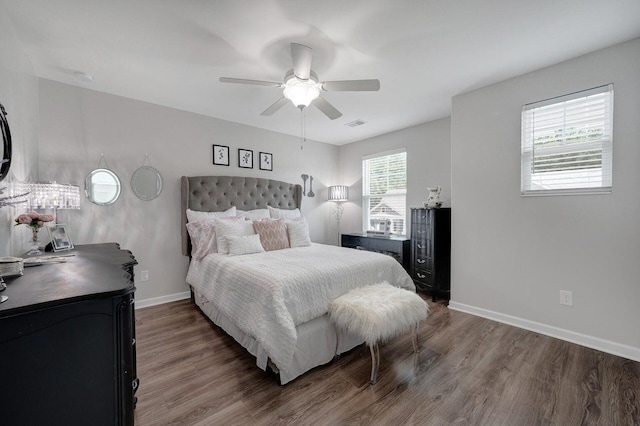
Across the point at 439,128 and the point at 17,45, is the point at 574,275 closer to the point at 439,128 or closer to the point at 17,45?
the point at 439,128

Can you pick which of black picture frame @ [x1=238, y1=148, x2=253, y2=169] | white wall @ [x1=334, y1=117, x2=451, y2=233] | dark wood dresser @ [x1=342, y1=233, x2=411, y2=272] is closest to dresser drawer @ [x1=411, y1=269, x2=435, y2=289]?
dark wood dresser @ [x1=342, y1=233, x2=411, y2=272]

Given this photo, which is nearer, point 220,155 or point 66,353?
Answer: point 66,353

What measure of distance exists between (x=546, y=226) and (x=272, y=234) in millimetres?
2911

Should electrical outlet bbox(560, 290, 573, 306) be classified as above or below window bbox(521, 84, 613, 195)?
below

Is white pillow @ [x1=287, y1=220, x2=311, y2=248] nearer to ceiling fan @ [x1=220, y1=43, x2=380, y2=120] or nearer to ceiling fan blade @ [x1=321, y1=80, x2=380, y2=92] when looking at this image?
ceiling fan @ [x1=220, y1=43, x2=380, y2=120]

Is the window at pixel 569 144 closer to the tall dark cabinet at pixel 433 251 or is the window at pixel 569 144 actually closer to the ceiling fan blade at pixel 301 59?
the tall dark cabinet at pixel 433 251

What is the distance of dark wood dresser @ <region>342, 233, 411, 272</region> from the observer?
3891mm

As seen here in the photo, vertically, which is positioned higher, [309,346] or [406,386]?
[309,346]

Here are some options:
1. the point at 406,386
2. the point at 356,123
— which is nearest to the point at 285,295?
the point at 406,386

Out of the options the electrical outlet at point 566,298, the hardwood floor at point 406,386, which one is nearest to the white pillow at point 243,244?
the hardwood floor at point 406,386

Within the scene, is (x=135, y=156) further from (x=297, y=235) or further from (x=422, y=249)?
(x=422, y=249)

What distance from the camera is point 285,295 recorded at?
1962 millimetres

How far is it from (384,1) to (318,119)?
225 centimetres

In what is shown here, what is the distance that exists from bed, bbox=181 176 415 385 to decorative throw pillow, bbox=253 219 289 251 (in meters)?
0.12
